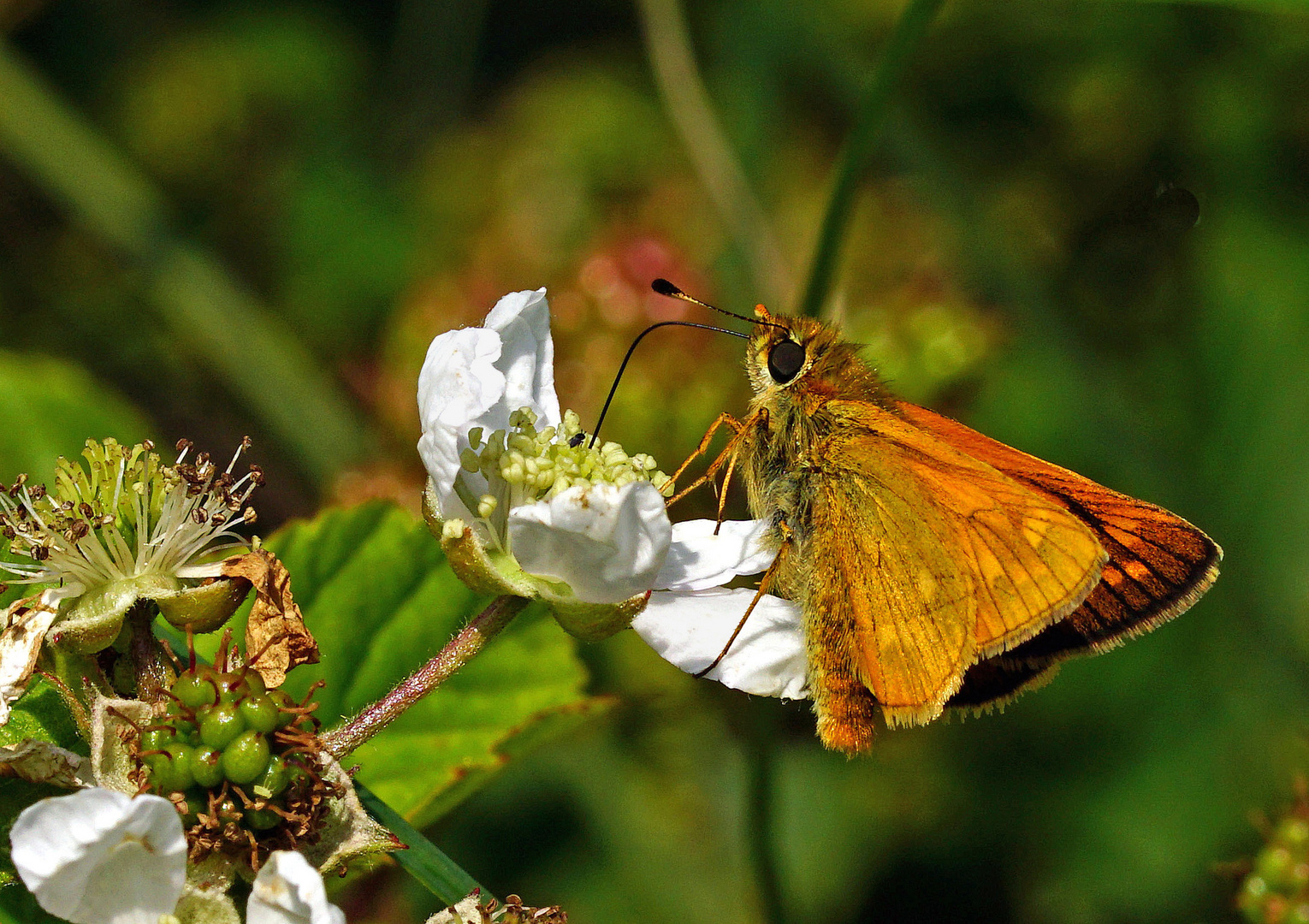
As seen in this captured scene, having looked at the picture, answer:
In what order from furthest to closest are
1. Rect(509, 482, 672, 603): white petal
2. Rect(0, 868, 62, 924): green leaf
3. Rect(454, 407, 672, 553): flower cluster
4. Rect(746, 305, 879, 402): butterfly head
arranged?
Rect(746, 305, 879, 402): butterfly head → Rect(454, 407, 672, 553): flower cluster → Rect(509, 482, 672, 603): white petal → Rect(0, 868, 62, 924): green leaf

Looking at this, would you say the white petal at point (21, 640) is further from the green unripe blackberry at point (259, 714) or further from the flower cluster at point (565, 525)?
the flower cluster at point (565, 525)

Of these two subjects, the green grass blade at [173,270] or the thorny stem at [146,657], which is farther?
the green grass blade at [173,270]

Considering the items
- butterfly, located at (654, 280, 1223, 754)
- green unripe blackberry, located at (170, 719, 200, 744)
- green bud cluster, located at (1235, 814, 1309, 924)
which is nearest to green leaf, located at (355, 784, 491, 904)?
green unripe blackberry, located at (170, 719, 200, 744)

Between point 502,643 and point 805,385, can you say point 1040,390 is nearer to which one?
point 805,385

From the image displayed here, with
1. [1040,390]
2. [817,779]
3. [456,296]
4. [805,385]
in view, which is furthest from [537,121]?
[805,385]

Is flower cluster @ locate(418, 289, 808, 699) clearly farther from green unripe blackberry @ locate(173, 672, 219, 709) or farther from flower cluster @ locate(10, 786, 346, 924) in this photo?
flower cluster @ locate(10, 786, 346, 924)

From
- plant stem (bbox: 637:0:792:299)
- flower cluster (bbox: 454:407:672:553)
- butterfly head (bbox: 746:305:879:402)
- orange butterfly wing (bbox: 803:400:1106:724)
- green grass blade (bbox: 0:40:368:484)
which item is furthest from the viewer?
green grass blade (bbox: 0:40:368:484)

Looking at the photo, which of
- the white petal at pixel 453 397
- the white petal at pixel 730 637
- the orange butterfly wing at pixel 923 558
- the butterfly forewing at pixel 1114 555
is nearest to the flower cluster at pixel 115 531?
the white petal at pixel 453 397
